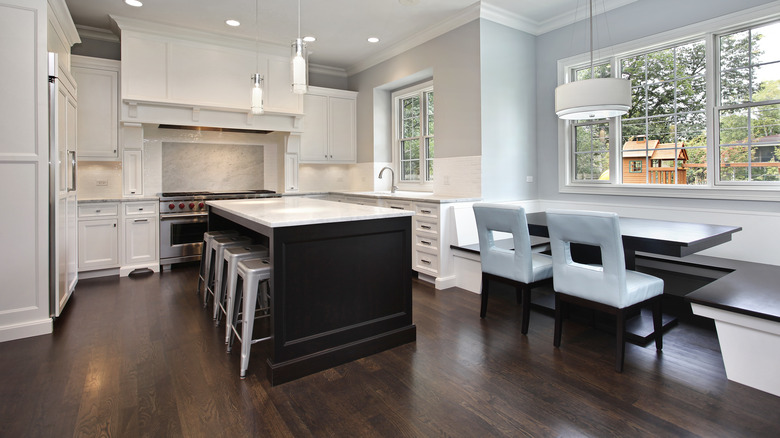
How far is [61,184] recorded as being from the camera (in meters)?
3.31

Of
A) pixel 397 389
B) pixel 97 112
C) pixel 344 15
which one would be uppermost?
pixel 344 15

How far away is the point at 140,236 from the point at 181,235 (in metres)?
0.43

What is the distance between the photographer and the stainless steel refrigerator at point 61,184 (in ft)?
10.00

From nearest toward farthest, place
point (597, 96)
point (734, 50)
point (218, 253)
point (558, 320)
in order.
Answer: point (558, 320)
point (597, 96)
point (218, 253)
point (734, 50)

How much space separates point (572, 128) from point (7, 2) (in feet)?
16.6

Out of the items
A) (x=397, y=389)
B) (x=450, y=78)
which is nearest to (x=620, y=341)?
(x=397, y=389)

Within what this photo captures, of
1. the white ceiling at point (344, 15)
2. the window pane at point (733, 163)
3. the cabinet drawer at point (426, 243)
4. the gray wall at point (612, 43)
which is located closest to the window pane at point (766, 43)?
the gray wall at point (612, 43)

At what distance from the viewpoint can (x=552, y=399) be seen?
2.10 meters

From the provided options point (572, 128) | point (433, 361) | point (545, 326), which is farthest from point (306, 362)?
point (572, 128)

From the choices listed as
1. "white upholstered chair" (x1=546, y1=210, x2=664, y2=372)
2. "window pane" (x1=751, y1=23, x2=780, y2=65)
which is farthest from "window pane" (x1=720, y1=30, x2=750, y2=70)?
"white upholstered chair" (x1=546, y1=210, x2=664, y2=372)

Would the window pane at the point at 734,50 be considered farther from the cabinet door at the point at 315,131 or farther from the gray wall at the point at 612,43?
the cabinet door at the point at 315,131

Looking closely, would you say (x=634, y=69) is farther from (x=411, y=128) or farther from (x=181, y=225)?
(x=181, y=225)

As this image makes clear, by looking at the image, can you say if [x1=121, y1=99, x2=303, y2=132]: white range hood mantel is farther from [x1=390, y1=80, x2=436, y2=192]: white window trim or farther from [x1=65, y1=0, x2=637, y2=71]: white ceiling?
[x1=390, y1=80, x2=436, y2=192]: white window trim

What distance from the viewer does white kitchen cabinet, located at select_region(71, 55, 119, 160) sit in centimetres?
468
